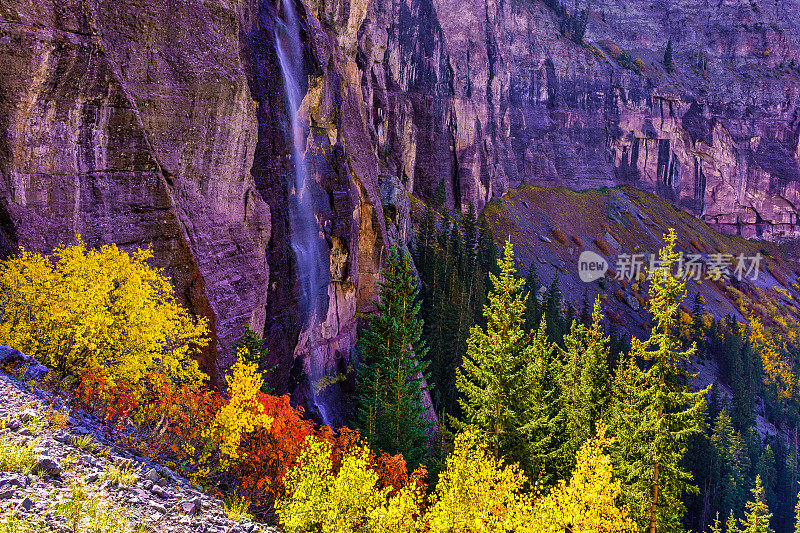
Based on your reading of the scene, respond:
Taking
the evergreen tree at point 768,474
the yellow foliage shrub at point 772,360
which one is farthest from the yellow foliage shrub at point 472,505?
the yellow foliage shrub at point 772,360

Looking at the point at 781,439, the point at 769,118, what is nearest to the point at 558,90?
the point at 769,118

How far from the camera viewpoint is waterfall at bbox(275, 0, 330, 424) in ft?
88.1

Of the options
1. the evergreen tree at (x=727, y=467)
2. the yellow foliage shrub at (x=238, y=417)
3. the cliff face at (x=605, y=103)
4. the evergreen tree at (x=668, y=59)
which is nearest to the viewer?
the yellow foliage shrub at (x=238, y=417)

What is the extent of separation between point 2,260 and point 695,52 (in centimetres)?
16435

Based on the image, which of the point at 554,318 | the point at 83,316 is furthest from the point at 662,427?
the point at 554,318

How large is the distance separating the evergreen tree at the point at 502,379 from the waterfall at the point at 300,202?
10.7 meters

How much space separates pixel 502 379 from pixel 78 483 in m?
15.6

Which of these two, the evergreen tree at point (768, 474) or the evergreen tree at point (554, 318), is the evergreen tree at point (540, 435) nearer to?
the evergreen tree at point (554, 318)

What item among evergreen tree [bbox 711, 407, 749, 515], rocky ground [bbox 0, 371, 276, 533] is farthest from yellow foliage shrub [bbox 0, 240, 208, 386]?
evergreen tree [bbox 711, 407, 749, 515]

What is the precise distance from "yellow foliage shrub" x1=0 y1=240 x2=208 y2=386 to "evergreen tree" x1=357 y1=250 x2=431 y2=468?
39.0ft

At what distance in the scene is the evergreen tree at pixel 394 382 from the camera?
24.7 metres

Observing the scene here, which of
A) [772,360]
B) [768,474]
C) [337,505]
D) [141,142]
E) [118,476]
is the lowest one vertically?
[768,474]

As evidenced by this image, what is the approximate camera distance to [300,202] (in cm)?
2797

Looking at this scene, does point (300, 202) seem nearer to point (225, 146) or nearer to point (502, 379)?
point (225, 146)
